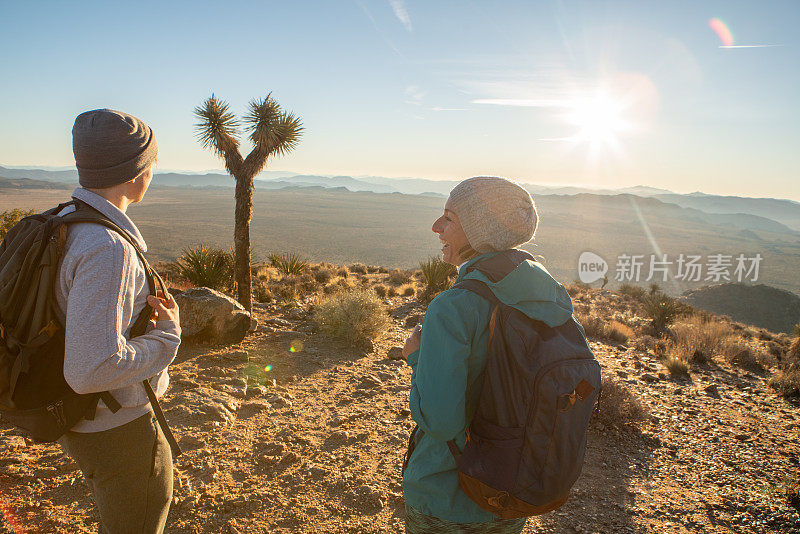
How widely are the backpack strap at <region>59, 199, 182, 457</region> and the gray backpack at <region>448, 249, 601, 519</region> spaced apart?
1099 millimetres

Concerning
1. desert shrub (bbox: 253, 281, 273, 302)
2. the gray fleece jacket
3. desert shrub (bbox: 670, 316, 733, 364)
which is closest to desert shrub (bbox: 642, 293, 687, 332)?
desert shrub (bbox: 670, 316, 733, 364)

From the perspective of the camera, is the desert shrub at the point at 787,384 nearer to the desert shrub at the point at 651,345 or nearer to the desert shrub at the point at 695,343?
the desert shrub at the point at 695,343

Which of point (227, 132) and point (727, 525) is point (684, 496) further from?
point (227, 132)

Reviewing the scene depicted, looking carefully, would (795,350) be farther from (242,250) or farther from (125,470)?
(125,470)

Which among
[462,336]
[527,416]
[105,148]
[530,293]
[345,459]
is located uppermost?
[105,148]

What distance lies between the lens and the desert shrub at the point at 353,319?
7.39m

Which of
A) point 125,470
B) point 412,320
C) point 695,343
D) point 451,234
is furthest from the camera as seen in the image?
point 412,320

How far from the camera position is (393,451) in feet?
14.1

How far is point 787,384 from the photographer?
24.0ft

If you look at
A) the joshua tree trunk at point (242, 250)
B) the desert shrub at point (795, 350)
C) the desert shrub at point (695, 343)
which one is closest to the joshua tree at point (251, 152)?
the joshua tree trunk at point (242, 250)

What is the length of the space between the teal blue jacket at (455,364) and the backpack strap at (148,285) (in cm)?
91

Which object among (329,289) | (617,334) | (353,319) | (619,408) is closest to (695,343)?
(617,334)

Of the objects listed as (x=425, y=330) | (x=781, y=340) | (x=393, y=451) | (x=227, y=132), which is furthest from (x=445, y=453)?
(x=781, y=340)

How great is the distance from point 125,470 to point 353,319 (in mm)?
5934
